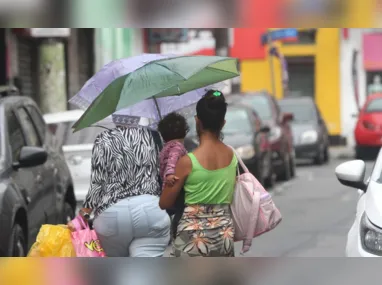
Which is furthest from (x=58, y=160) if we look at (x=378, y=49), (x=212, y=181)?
(x=378, y=49)

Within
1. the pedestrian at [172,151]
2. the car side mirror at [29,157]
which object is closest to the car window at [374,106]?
the car side mirror at [29,157]

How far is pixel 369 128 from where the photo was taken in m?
24.8

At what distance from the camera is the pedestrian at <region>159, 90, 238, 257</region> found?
212 inches

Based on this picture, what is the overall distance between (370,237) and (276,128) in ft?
48.1

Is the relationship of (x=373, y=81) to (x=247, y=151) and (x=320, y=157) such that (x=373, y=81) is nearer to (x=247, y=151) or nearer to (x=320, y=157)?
(x=320, y=157)

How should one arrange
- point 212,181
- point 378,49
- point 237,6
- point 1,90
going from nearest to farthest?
point 237,6
point 212,181
point 1,90
point 378,49

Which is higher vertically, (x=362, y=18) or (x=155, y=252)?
(x=362, y=18)

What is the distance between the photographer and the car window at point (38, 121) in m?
10.1

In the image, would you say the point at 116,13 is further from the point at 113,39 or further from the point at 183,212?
the point at 113,39

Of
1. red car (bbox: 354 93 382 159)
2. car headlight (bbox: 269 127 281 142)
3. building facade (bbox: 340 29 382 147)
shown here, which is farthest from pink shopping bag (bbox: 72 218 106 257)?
building facade (bbox: 340 29 382 147)

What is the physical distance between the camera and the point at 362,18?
3.94 m

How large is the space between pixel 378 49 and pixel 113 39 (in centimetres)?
1423

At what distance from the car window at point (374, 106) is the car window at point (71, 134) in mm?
12268

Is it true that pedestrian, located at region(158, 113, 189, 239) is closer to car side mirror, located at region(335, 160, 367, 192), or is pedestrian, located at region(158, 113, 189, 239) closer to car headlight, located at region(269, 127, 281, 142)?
car side mirror, located at region(335, 160, 367, 192)
